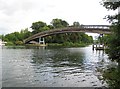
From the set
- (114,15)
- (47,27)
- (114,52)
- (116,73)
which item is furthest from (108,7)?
(47,27)

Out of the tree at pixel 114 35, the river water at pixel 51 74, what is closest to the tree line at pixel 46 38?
the river water at pixel 51 74

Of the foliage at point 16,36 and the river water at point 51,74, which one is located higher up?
the foliage at point 16,36

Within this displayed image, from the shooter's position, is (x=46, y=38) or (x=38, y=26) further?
(x=38, y=26)

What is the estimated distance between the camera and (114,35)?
32.8 feet

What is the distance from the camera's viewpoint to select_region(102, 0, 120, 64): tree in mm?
9820

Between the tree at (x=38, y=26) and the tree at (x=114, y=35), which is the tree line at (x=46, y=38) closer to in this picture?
the tree at (x=38, y=26)

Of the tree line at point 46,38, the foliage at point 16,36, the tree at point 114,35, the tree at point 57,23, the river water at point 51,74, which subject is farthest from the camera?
the tree at point 57,23

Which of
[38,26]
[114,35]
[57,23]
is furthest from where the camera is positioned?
[57,23]

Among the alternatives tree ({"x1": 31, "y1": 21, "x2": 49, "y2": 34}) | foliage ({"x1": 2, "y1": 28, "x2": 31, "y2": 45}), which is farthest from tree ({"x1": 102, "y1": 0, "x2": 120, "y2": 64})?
foliage ({"x1": 2, "y1": 28, "x2": 31, "y2": 45})

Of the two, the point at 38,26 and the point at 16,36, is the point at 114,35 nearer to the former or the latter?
the point at 38,26

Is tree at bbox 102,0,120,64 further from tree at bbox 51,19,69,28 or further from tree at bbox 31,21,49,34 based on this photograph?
tree at bbox 51,19,69,28

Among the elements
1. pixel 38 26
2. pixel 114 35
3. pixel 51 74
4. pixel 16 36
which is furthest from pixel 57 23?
pixel 114 35

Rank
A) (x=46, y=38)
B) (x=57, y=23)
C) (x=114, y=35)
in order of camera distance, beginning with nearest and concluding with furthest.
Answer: (x=114, y=35), (x=46, y=38), (x=57, y=23)

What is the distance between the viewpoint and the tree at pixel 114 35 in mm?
9820
